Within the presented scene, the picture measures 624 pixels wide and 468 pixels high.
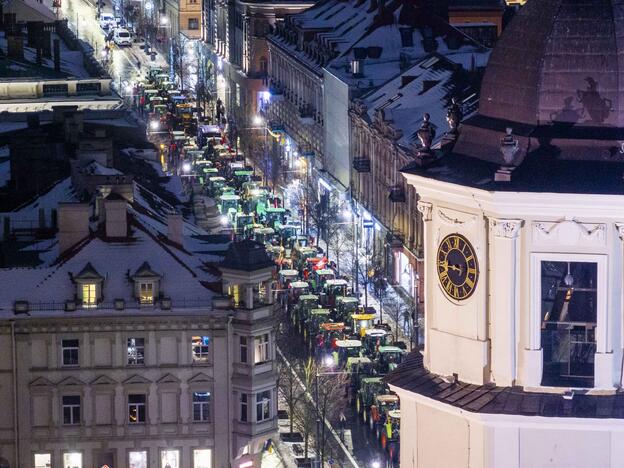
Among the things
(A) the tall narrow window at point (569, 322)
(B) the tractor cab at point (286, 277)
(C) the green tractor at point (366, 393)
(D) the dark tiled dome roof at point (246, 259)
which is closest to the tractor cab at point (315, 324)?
(B) the tractor cab at point (286, 277)

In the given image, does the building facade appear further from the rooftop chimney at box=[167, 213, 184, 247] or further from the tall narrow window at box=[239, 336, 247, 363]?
the rooftop chimney at box=[167, 213, 184, 247]

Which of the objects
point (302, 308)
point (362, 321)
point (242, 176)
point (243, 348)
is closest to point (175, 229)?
point (243, 348)

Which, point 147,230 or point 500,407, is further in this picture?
point 147,230

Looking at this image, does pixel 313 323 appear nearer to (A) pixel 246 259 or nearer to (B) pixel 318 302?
(B) pixel 318 302

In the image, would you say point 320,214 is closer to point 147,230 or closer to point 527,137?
point 147,230

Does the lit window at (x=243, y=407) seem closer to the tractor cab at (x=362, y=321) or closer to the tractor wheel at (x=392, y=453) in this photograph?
the tractor wheel at (x=392, y=453)

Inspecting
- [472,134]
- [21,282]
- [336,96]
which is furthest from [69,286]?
[336,96]
